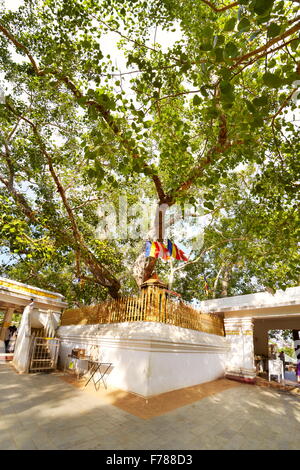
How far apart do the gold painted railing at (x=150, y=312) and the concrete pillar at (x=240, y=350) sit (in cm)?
103

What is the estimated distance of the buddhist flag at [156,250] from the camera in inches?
315

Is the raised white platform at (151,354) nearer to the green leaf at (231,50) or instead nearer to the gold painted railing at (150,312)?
the gold painted railing at (150,312)

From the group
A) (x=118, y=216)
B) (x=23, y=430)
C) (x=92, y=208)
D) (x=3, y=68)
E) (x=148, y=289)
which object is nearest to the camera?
(x=23, y=430)

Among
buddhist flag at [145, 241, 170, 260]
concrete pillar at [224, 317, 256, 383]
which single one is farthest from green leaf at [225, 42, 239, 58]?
concrete pillar at [224, 317, 256, 383]

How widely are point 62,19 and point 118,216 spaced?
9548 mm

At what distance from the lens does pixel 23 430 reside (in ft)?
12.2

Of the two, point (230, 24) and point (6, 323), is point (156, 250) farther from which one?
point (6, 323)

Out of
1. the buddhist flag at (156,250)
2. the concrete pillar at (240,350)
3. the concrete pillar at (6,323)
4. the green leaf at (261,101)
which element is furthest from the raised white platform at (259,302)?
the concrete pillar at (6,323)

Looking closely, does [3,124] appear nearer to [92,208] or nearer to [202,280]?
[92,208]

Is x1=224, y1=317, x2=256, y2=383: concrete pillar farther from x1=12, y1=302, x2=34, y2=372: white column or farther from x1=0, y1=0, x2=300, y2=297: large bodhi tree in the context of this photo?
x1=12, y1=302, x2=34, y2=372: white column

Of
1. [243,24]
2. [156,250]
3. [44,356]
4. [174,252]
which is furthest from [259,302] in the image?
[243,24]

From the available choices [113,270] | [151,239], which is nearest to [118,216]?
[113,270]

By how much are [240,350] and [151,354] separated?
651 cm

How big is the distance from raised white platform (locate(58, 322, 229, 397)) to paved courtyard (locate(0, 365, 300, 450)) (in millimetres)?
984
